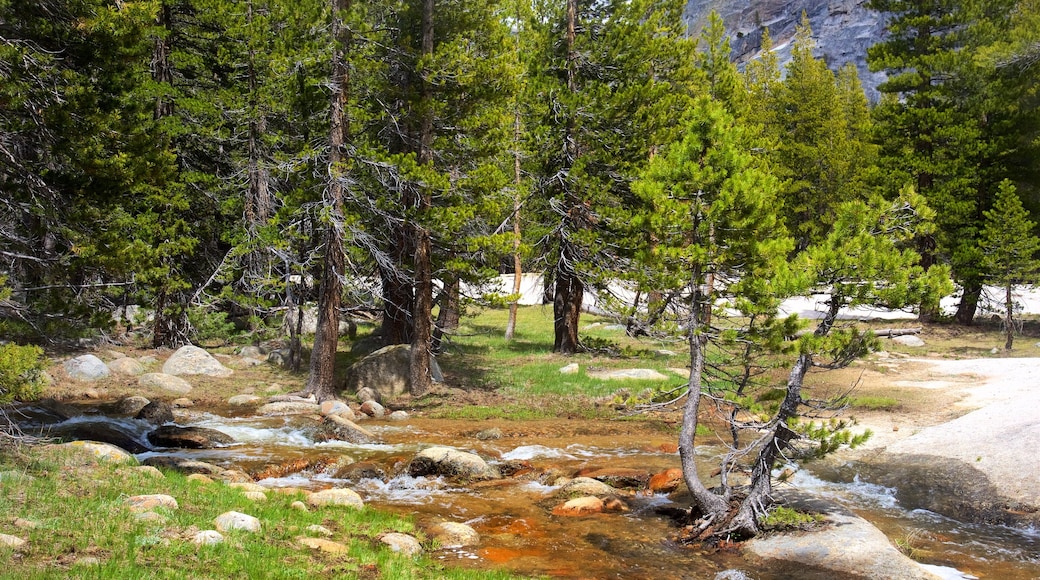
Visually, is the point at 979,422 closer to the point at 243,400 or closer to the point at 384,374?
the point at 384,374

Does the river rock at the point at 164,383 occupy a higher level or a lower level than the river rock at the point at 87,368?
lower

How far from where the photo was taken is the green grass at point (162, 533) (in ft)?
19.8

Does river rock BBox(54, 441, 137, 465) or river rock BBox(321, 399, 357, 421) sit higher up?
river rock BBox(54, 441, 137, 465)

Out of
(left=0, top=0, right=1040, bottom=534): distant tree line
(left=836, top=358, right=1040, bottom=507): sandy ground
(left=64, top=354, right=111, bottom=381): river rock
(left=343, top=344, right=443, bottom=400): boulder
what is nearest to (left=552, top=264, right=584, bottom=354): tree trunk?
(left=0, top=0, right=1040, bottom=534): distant tree line

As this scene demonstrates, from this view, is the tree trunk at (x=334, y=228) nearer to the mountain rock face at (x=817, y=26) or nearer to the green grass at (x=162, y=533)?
the green grass at (x=162, y=533)

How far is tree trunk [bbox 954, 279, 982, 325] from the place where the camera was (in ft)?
97.7

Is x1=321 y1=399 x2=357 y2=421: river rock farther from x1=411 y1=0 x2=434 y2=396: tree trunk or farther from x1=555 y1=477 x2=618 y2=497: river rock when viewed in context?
x1=555 y1=477 x2=618 y2=497: river rock

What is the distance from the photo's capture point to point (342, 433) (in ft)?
48.4

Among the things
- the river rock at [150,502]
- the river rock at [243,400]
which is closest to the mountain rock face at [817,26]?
the river rock at [243,400]

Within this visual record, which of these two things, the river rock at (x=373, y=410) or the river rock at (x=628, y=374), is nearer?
the river rock at (x=373, y=410)

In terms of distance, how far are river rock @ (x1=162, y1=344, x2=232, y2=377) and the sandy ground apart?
17554 millimetres

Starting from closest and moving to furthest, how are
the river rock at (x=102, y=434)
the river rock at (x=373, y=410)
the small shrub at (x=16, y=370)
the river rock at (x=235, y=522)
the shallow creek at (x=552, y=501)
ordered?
the small shrub at (x=16, y=370), the river rock at (x=235, y=522), the shallow creek at (x=552, y=501), the river rock at (x=102, y=434), the river rock at (x=373, y=410)

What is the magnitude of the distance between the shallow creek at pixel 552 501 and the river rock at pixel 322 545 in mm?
1366

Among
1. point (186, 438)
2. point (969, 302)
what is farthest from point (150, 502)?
point (969, 302)
